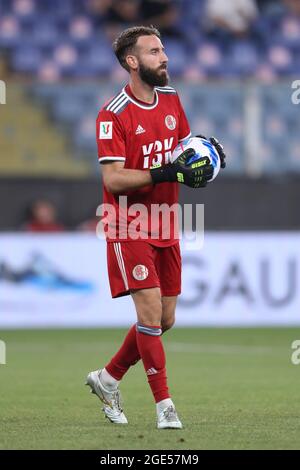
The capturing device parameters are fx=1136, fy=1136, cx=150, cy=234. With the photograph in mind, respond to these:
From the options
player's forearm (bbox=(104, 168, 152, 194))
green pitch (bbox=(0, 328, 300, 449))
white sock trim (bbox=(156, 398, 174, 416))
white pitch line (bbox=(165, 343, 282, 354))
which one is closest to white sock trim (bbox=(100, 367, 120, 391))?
green pitch (bbox=(0, 328, 300, 449))

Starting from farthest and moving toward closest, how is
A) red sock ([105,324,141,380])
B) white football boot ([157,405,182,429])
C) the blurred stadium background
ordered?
the blurred stadium background, red sock ([105,324,141,380]), white football boot ([157,405,182,429])

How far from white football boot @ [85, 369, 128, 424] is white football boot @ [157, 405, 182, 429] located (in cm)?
48

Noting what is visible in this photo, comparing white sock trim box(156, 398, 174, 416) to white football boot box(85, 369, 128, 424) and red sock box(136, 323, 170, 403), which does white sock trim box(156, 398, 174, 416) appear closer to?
red sock box(136, 323, 170, 403)

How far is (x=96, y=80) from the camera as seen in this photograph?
16688mm

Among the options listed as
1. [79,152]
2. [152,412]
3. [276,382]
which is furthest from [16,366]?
[79,152]

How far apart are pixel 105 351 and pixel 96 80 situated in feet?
18.3

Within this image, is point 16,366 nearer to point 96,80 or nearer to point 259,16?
point 96,80

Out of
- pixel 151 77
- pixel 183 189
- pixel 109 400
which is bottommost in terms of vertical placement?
pixel 109 400

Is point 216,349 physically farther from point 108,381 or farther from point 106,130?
point 106,130

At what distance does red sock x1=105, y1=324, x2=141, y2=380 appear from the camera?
7336 millimetres

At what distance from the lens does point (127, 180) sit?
6.80 meters

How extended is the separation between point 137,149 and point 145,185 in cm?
32

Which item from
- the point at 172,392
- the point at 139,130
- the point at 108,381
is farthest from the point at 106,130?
the point at 172,392

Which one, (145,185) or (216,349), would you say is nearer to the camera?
(145,185)
